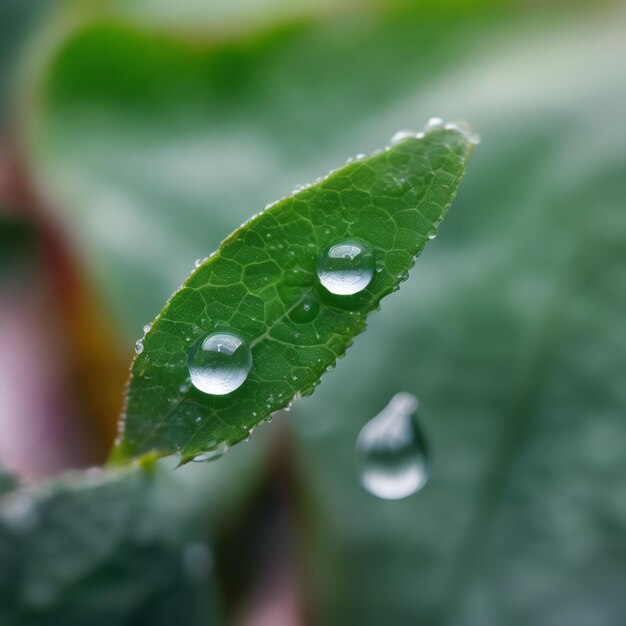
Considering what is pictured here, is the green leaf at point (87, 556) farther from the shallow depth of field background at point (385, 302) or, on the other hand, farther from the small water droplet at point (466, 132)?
the small water droplet at point (466, 132)

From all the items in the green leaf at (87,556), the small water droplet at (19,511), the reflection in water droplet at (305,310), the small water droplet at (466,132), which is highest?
the small water droplet at (466,132)

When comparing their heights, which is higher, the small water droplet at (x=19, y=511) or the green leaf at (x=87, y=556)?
the small water droplet at (x=19, y=511)

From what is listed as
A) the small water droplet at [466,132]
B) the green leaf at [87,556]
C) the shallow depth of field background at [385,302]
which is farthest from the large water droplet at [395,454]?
the small water droplet at [466,132]

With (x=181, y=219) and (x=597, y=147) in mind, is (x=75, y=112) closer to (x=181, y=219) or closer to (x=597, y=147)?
(x=181, y=219)

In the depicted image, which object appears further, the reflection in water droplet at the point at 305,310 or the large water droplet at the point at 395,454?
the large water droplet at the point at 395,454

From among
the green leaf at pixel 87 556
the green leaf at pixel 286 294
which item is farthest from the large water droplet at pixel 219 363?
the green leaf at pixel 87 556

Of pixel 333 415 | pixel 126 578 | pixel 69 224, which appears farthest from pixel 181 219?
pixel 126 578

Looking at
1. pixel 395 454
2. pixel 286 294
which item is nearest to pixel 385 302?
pixel 395 454

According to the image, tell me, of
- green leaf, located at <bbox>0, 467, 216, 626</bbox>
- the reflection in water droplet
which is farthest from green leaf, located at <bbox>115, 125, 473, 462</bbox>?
green leaf, located at <bbox>0, 467, 216, 626</bbox>

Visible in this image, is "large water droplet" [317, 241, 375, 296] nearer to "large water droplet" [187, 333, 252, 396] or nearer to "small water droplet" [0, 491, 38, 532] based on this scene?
"large water droplet" [187, 333, 252, 396]
